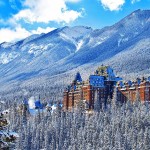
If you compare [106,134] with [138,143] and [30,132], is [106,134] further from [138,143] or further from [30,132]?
[30,132]

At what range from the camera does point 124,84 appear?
148 meters

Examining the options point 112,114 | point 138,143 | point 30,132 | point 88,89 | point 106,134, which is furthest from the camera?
point 88,89

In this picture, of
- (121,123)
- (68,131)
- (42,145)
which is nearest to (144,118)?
(121,123)

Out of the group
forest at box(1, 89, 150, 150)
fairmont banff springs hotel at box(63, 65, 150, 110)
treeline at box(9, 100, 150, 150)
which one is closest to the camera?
treeline at box(9, 100, 150, 150)

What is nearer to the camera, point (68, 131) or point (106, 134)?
point (106, 134)

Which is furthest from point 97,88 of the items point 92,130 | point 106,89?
point 92,130

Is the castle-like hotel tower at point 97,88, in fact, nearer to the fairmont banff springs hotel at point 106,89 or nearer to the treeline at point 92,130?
the fairmont banff springs hotel at point 106,89

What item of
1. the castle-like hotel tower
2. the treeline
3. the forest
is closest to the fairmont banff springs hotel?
the castle-like hotel tower

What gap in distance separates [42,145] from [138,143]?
41752mm

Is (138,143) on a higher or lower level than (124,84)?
lower

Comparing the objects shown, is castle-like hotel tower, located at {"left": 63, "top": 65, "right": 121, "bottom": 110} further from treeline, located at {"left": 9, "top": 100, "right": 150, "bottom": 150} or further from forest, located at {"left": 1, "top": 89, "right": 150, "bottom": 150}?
treeline, located at {"left": 9, "top": 100, "right": 150, "bottom": 150}

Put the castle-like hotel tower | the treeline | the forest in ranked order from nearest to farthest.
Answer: the treeline → the forest → the castle-like hotel tower

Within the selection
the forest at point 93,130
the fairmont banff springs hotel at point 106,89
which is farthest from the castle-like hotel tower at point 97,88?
A: the forest at point 93,130

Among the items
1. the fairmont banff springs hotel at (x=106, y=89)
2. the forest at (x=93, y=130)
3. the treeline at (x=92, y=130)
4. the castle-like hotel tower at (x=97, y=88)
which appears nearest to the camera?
the treeline at (x=92, y=130)
